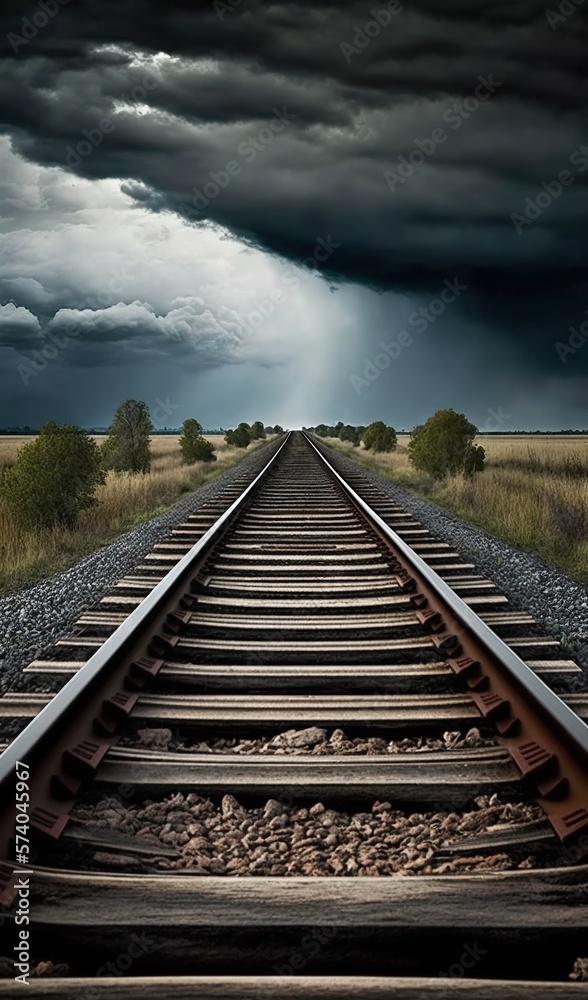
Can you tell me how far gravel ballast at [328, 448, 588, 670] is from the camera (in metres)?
4.60

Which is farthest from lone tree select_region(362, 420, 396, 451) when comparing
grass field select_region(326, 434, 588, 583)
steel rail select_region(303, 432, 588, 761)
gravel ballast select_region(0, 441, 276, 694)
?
steel rail select_region(303, 432, 588, 761)

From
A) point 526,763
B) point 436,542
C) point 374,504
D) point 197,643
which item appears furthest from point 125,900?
point 374,504

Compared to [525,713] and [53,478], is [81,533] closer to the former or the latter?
[53,478]

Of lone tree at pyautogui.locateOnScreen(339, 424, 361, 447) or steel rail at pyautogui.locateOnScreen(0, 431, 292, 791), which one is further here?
lone tree at pyautogui.locateOnScreen(339, 424, 361, 447)

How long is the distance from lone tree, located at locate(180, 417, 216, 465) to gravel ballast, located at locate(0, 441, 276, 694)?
19484mm

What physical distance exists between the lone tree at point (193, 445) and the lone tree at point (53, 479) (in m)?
16.2

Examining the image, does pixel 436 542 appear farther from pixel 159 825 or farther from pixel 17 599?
pixel 159 825

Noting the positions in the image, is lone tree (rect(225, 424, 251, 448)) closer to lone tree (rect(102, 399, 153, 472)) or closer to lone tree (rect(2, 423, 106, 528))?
lone tree (rect(102, 399, 153, 472))

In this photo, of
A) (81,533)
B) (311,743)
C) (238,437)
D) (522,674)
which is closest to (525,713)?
(522,674)

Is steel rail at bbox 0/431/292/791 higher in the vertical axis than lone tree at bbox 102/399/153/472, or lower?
lower

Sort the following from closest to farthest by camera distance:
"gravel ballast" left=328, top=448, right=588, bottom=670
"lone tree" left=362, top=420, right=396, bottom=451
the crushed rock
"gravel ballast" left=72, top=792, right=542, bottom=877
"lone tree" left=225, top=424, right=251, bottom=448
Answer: the crushed rock
"gravel ballast" left=72, top=792, right=542, bottom=877
"gravel ballast" left=328, top=448, right=588, bottom=670
"lone tree" left=362, top=420, right=396, bottom=451
"lone tree" left=225, top=424, right=251, bottom=448

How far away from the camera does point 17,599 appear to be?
562cm

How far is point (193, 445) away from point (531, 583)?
22442 millimetres

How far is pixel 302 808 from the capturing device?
2.35m
